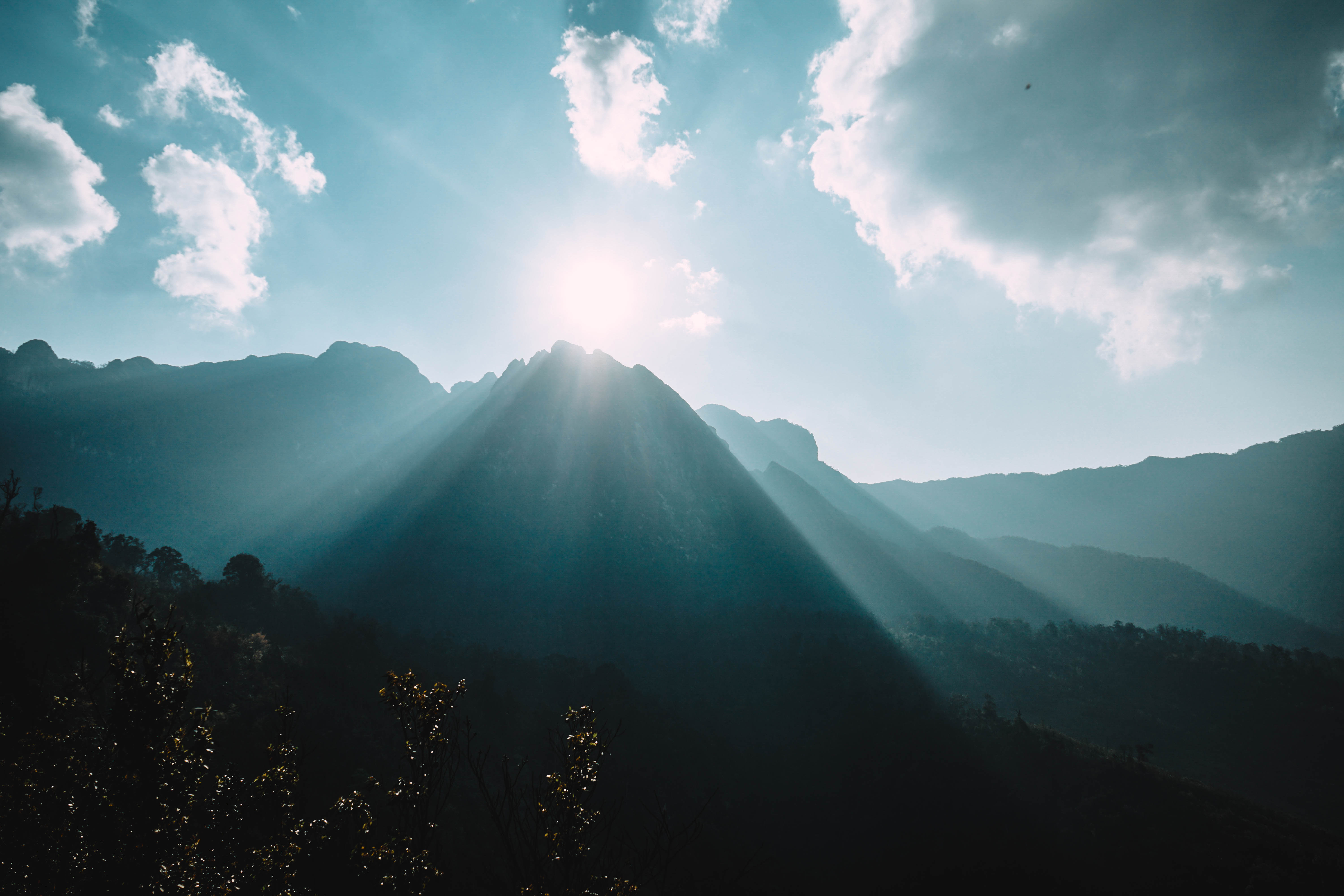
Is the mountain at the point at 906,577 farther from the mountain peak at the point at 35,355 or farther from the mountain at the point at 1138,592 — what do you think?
the mountain peak at the point at 35,355

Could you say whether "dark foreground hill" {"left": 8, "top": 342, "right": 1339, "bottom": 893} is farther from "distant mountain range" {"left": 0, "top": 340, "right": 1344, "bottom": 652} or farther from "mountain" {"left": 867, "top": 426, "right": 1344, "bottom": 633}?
"mountain" {"left": 867, "top": 426, "right": 1344, "bottom": 633}

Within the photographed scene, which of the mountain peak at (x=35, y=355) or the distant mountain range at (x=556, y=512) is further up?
the mountain peak at (x=35, y=355)

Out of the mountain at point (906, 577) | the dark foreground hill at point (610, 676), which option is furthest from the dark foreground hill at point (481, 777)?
the mountain at point (906, 577)

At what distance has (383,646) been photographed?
72188 mm

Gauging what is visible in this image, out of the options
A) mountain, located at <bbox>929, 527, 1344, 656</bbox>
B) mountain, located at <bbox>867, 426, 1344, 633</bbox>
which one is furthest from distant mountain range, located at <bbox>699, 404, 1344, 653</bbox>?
mountain, located at <bbox>867, 426, 1344, 633</bbox>

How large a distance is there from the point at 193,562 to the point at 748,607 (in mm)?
148364

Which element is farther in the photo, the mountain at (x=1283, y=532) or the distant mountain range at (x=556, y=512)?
the mountain at (x=1283, y=532)

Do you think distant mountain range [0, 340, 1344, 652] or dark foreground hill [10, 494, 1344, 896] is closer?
dark foreground hill [10, 494, 1344, 896]

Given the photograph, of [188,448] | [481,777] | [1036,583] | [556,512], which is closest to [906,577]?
[1036,583]

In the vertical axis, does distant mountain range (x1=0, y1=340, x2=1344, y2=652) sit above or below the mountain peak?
below

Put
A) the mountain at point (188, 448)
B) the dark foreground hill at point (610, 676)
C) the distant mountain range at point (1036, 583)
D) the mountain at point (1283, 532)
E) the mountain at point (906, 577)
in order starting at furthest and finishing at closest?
the mountain at point (1283, 532) → the mountain at point (188, 448) → the distant mountain range at point (1036, 583) → the mountain at point (906, 577) → the dark foreground hill at point (610, 676)

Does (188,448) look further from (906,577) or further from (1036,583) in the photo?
(1036,583)

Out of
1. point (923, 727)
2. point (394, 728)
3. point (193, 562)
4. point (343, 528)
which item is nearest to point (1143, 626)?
point (923, 727)

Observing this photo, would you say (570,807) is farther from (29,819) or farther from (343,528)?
(343,528)
